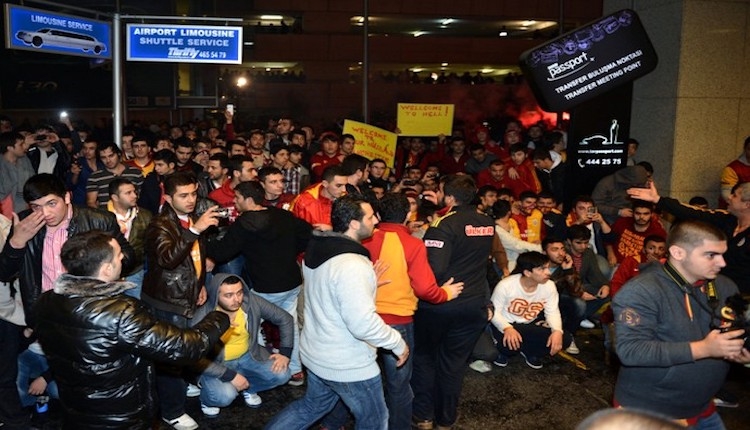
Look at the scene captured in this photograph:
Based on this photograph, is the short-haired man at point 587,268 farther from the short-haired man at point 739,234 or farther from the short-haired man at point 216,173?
the short-haired man at point 216,173

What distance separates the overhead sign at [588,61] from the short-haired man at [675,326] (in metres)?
4.95

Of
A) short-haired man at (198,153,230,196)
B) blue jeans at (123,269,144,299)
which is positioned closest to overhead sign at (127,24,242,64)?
short-haired man at (198,153,230,196)

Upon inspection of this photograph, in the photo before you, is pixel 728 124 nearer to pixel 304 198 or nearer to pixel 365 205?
pixel 304 198

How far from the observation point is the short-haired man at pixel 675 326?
3.68 meters

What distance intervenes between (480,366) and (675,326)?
3384 mm

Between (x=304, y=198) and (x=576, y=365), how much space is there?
10.9ft

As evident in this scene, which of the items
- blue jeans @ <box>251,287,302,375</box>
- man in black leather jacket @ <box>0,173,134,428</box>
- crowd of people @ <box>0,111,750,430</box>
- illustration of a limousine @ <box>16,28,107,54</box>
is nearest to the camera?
crowd of people @ <box>0,111,750,430</box>

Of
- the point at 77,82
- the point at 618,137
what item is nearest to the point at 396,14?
the point at 77,82

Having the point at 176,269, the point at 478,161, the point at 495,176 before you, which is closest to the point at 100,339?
the point at 176,269

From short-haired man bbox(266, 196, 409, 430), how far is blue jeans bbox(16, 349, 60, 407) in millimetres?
2465

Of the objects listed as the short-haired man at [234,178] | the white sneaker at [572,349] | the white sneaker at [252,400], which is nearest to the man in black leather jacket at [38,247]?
the white sneaker at [252,400]

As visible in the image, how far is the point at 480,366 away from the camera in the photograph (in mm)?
6922

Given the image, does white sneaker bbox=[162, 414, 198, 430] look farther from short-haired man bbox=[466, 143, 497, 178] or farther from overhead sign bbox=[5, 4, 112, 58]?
short-haired man bbox=[466, 143, 497, 178]

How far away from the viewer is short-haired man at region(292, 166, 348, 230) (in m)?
6.94
